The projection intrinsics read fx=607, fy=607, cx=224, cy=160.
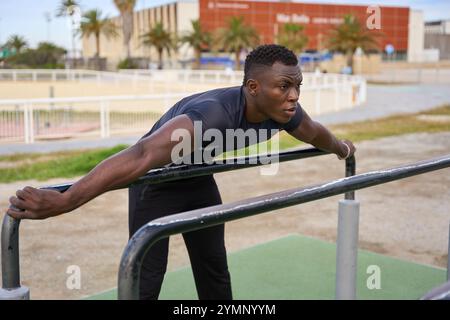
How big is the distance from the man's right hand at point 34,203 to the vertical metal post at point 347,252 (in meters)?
1.33

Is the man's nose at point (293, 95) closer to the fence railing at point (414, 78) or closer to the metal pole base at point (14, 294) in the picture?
the metal pole base at point (14, 294)

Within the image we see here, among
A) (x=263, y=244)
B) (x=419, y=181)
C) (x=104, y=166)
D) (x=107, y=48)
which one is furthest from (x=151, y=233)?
(x=107, y=48)

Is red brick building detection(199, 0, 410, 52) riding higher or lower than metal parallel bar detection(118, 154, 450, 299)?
higher

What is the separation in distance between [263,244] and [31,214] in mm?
3542

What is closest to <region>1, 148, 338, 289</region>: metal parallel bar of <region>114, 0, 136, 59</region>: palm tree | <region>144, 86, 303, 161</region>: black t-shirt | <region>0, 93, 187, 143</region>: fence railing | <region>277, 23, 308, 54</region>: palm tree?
<region>144, 86, 303, 161</region>: black t-shirt

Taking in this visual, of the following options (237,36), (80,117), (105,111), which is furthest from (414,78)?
(105,111)

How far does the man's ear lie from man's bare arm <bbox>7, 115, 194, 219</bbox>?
351 mm

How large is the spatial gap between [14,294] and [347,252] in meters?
1.46

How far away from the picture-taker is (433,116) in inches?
643

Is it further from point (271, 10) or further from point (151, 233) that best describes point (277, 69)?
point (271, 10)

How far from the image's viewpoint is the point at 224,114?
206 centimetres

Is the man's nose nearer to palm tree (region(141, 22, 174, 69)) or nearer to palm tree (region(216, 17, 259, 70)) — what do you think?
palm tree (region(216, 17, 259, 70))

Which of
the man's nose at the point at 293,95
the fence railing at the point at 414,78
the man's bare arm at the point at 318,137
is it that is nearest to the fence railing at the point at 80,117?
the man's bare arm at the point at 318,137

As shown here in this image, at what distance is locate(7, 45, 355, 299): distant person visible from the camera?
5.77 feet
